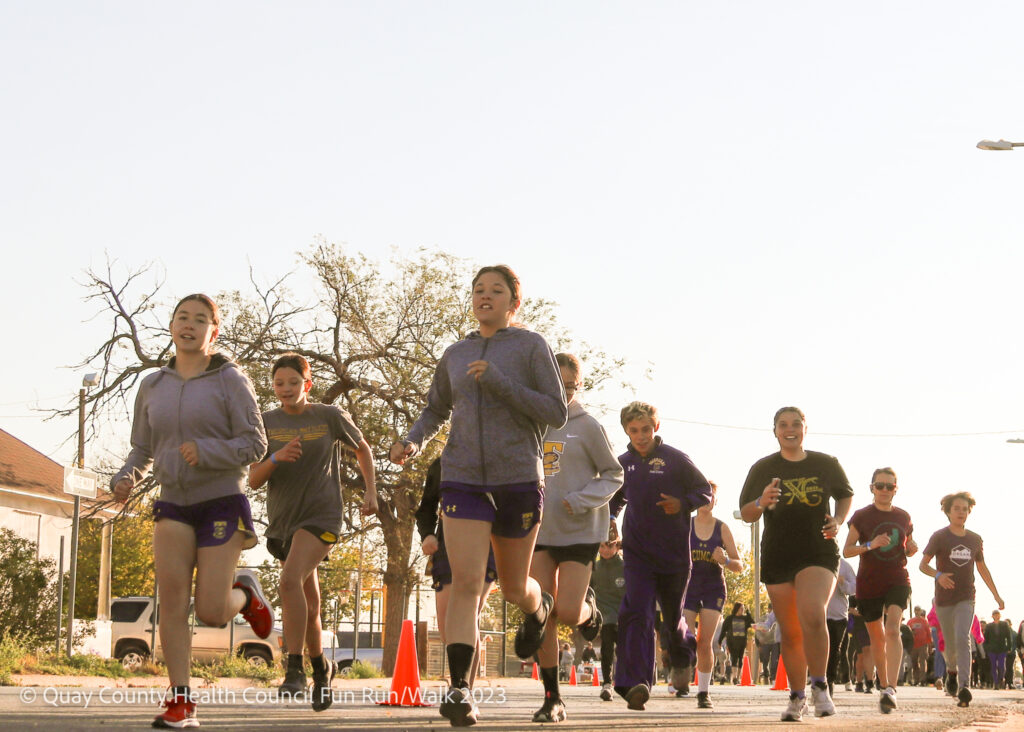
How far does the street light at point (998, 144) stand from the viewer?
2230 centimetres

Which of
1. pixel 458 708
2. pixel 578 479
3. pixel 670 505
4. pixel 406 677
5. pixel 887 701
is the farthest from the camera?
pixel 887 701

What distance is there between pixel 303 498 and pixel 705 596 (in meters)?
5.70

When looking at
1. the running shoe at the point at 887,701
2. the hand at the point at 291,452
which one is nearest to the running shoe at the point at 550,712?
the hand at the point at 291,452

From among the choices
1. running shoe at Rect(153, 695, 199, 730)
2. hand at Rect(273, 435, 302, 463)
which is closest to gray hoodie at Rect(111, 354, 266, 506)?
running shoe at Rect(153, 695, 199, 730)

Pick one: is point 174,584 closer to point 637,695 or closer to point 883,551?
point 637,695

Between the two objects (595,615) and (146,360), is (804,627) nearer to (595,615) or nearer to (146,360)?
(595,615)

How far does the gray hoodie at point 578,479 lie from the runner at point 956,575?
5.80m

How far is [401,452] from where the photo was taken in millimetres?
6531

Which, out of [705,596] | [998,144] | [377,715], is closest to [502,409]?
[377,715]

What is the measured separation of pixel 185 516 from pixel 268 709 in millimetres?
2604

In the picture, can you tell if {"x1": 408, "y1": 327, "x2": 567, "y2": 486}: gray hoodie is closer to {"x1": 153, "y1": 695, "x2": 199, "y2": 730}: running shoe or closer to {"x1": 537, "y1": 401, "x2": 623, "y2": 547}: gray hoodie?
{"x1": 153, "y1": 695, "x2": 199, "y2": 730}: running shoe

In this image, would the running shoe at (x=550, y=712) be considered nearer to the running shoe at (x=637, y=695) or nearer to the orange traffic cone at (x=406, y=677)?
the running shoe at (x=637, y=695)

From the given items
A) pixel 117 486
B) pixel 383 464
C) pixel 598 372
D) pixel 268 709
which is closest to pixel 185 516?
pixel 117 486

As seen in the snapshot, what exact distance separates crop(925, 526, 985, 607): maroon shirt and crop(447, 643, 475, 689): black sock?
25.9ft
